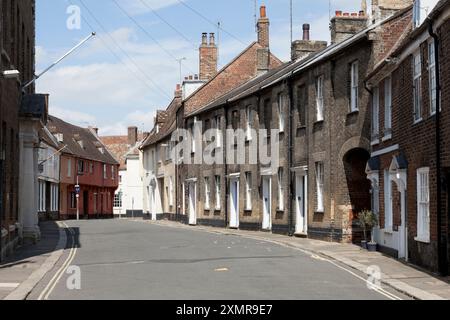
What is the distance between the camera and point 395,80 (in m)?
20.7

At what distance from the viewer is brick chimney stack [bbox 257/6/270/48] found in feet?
161

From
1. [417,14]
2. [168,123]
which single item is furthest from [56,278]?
[168,123]

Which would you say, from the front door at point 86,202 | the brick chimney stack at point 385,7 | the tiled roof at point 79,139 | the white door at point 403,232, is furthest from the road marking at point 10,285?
the front door at point 86,202

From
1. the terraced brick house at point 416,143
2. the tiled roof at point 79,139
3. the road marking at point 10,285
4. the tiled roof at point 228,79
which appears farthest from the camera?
the tiled roof at point 79,139

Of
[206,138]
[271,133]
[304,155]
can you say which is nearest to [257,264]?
[304,155]

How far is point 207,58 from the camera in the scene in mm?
55125

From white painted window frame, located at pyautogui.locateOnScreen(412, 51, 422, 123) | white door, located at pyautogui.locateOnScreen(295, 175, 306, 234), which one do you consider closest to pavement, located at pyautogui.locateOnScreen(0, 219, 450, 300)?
white painted window frame, located at pyautogui.locateOnScreen(412, 51, 422, 123)

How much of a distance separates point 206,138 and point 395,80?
25.5 m

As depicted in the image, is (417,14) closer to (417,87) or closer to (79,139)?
(417,87)

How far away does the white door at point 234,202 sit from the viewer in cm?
4028

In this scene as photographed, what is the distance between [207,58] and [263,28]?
7.02 m

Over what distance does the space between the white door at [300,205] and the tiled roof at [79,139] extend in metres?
41.3

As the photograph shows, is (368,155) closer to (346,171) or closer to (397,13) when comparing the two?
(346,171)

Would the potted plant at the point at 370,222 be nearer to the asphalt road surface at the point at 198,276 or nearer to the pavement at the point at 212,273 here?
the pavement at the point at 212,273
